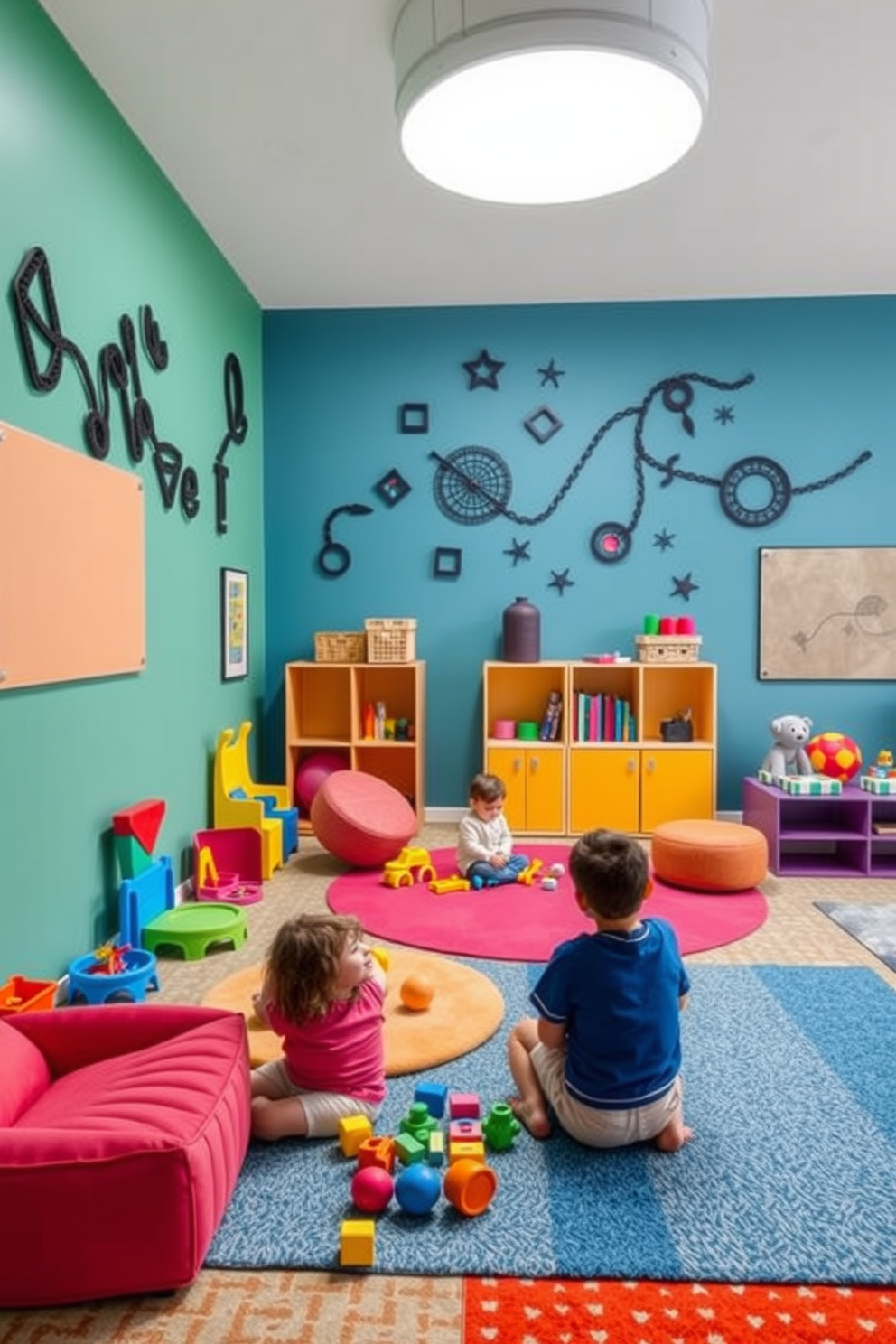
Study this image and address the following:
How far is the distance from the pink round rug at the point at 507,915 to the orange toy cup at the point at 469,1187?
57.1 inches

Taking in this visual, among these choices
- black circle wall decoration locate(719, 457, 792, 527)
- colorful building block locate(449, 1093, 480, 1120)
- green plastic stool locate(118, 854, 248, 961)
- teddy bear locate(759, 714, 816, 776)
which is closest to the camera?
colorful building block locate(449, 1093, 480, 1120)

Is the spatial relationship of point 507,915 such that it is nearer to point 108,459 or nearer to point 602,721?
point 602,721

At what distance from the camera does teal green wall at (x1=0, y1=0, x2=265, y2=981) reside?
2.72 m

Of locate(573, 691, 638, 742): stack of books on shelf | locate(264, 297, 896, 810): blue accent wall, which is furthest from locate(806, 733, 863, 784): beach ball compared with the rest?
locate(573, 691, 638, 742): stack of books on shelf

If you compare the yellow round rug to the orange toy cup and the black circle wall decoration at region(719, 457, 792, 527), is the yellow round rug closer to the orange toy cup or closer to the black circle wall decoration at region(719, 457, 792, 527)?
the orange toy cup

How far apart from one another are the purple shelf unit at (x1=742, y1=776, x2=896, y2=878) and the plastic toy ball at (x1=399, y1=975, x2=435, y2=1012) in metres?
2.55

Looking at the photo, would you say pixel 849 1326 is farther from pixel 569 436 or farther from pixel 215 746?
pixel 569 436

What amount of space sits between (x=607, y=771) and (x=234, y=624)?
2.36m

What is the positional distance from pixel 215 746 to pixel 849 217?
4.26 meters

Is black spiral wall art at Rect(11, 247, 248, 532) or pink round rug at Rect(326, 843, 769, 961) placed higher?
black spiral wall art at Rect(11, 247, 248, 532)

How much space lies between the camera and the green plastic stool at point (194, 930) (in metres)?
3.34

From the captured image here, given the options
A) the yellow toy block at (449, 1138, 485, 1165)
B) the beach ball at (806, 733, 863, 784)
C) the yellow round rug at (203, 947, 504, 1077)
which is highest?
the beach ball at (806, 733, 863, 784)

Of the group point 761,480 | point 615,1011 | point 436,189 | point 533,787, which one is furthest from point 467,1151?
point 761,480

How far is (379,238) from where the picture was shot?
4.64 meters
